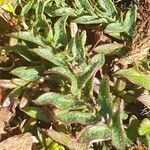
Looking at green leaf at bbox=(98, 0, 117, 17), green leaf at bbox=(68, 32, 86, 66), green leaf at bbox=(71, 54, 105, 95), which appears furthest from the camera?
green leaf at bbox=(98, 0, 117, 17)

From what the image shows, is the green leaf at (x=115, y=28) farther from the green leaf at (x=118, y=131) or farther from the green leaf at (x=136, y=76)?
the green leaf at (x=118, y=131)

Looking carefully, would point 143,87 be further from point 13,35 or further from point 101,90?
point 13,35

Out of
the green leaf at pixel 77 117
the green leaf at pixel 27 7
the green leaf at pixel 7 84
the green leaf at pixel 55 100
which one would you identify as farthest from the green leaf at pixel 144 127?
the green leaf at pixel 27 7

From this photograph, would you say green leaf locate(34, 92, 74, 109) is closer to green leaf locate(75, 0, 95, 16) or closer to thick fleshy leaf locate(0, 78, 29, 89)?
thick fleshy leaf locate(0, 78, 29, 89)

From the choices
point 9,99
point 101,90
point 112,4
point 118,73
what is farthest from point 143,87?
point 9,99

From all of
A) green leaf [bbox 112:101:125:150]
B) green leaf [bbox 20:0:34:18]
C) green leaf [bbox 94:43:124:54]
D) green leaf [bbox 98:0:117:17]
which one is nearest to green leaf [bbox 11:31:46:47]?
green leaf [bbox 20:0:34:18]
